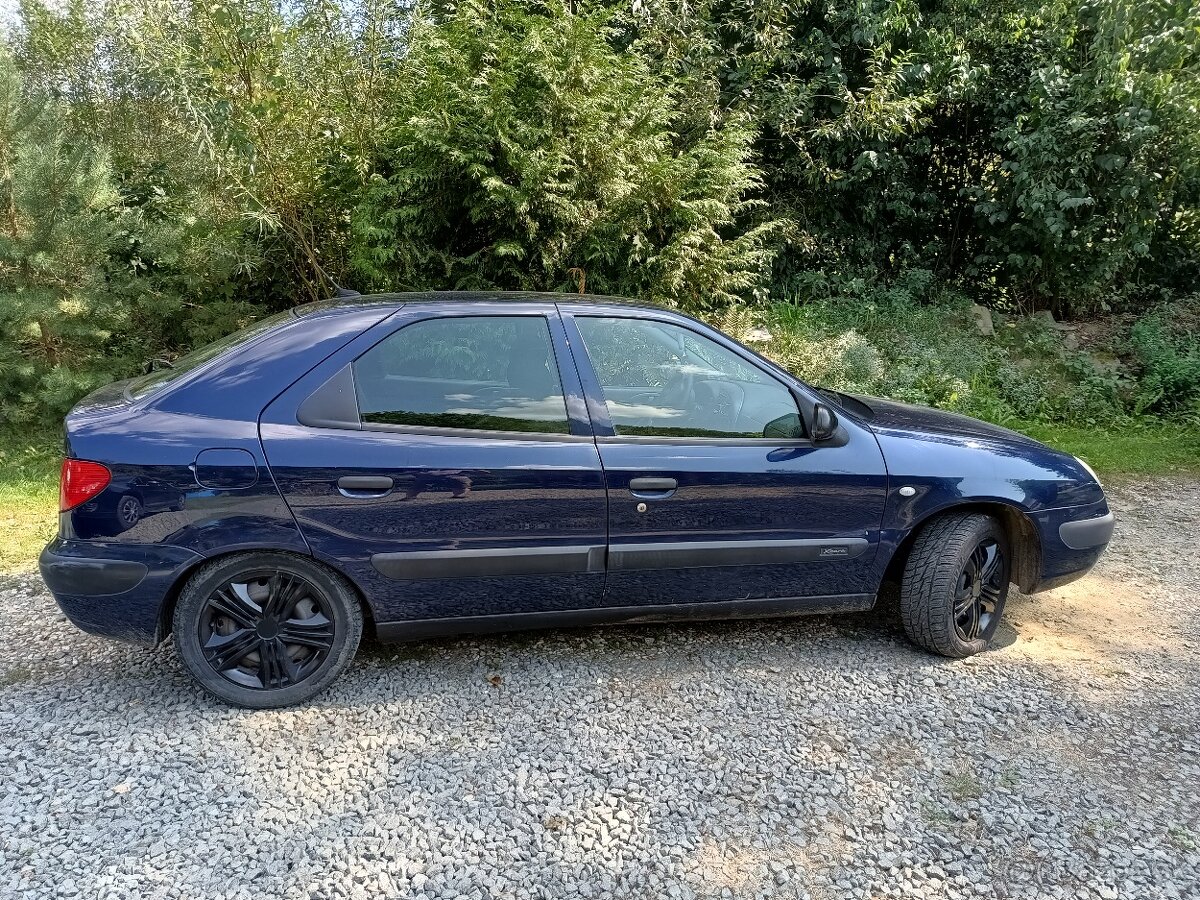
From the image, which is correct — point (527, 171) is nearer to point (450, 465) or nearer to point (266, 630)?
point (450, 465)

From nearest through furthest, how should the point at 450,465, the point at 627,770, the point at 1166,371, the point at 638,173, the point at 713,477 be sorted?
the point at 627,770
the point at 450,465
the point at 713,477
the point at 638,173
the point at 1166,371

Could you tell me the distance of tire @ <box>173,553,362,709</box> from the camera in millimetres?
2982

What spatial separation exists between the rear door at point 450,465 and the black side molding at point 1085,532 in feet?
6.84

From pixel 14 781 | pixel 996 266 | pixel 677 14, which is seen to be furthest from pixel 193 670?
pixel 996 266

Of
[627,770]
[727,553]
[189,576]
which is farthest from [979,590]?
[189,576]

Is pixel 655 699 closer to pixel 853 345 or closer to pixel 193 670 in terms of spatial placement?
pixel 193 670

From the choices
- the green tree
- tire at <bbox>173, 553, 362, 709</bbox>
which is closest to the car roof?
tire at <bbox>173, 553, 362, 709</bbox>

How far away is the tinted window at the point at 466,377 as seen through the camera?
10.2ft

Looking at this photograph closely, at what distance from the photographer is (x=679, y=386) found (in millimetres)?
3443

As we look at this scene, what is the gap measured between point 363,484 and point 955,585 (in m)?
2.48

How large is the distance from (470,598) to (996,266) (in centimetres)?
969

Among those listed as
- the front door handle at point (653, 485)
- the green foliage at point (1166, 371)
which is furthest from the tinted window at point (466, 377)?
the green foliage at point (1166, 371)

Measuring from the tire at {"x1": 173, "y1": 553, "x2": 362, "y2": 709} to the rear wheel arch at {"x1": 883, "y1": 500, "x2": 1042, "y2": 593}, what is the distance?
2.33 meters

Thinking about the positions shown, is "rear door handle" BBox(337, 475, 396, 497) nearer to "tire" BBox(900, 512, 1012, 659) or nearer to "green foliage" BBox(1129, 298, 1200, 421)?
"tire" BBox(900, 512, 1012, 659)
